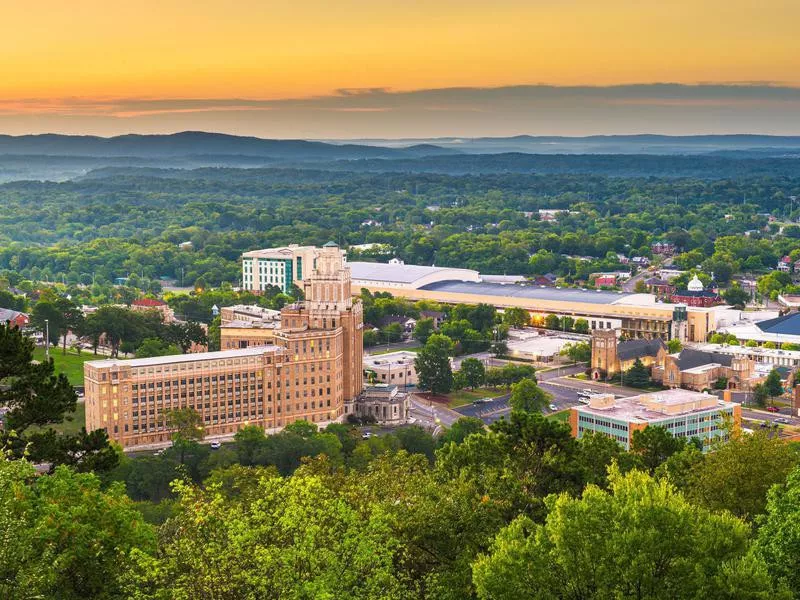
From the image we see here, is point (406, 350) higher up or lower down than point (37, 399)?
lower down

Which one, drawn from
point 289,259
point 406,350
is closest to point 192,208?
point 289,259

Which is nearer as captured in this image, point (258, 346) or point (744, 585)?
point (744, 585)

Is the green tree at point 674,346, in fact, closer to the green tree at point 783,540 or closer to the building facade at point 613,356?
the building facade at point 613,356

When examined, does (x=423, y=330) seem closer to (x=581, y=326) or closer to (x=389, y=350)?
(x=389, y=350)

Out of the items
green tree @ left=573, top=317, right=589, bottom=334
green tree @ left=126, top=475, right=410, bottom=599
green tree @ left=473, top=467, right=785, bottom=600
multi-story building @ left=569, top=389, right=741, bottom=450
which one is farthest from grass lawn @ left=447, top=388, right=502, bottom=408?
green tree @ left=473, top=467, right=785, bottom=600

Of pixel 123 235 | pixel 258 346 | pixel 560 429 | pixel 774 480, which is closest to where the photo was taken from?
pixel 774 480

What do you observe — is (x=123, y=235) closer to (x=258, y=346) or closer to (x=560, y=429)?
(x=258, y=346)

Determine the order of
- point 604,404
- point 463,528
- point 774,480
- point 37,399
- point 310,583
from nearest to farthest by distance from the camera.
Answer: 1. point 310,583
2. point 463,528
3. point 37,399
4. point 774,480
5. point 604,404

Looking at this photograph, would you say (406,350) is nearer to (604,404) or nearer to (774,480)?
(604,404)

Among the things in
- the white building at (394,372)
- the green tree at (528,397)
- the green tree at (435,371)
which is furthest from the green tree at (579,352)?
the green tree at (528,397)
